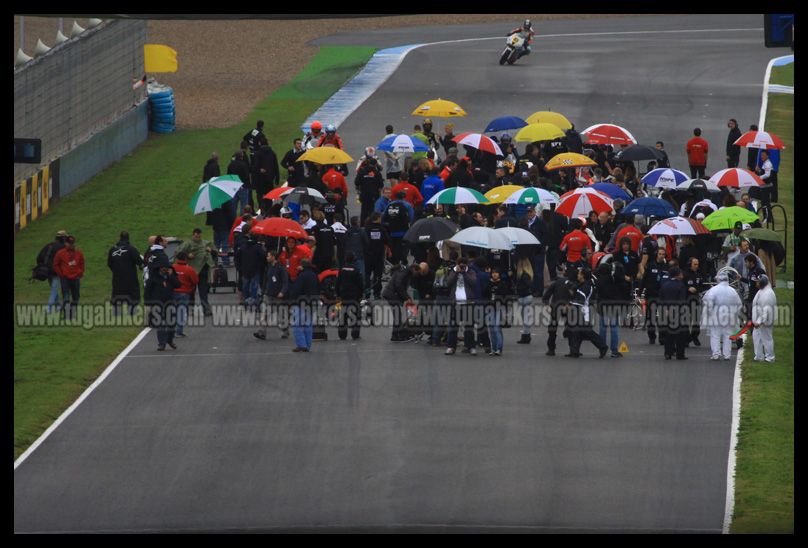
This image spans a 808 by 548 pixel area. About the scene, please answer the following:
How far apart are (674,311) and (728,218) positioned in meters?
3.26

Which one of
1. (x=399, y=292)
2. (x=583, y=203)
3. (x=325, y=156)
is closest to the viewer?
(x=399, y=292)

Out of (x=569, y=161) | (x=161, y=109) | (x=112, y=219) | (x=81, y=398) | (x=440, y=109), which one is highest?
(x=161, y=109)

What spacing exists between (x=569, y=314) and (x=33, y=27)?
3574 centimetres

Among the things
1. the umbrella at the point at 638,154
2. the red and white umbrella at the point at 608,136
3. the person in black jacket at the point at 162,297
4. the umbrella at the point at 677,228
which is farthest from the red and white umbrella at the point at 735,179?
the person in black jacket at the point at 162,297

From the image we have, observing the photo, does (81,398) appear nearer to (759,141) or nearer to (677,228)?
(677,228)

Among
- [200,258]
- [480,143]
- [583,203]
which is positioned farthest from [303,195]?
[583,203]

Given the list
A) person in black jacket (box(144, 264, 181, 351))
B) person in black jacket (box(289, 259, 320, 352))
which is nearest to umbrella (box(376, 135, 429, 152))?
person in black jacket (box(289, 259, 320, 352))

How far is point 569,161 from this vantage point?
32.5 metres

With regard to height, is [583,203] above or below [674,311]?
above

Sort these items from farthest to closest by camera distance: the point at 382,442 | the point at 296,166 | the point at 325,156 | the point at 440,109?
1. the point at 440,109
2. the point at 296,166
3. the point at 325,156
4. the point at 382,442

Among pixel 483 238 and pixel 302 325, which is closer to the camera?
pixel 302 325

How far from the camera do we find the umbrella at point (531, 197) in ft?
97.0

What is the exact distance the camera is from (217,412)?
936 inches

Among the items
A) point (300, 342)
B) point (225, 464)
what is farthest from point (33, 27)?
point (225, 464)
